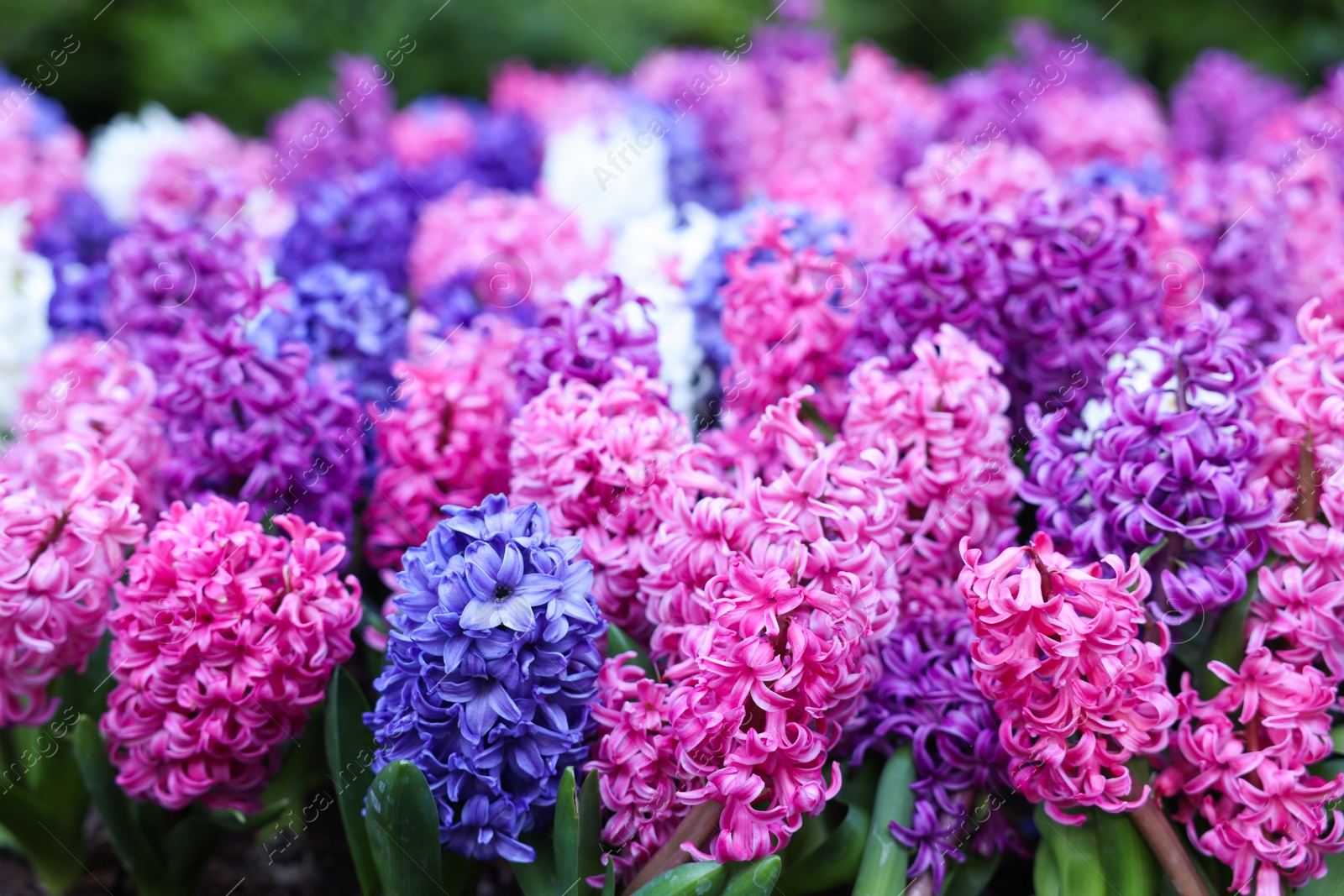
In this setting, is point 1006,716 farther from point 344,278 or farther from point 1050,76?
point 1050,76

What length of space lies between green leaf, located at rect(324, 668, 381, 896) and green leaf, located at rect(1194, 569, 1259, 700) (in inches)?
54.4

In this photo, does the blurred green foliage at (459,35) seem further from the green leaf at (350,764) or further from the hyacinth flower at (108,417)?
the green leaf at (350,764)

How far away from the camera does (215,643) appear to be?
1.69 metres

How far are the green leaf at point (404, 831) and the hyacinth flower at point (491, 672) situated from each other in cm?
4

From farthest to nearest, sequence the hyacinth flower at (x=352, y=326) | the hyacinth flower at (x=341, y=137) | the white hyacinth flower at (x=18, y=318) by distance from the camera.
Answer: the hyacinth flower at (x=341, y=137) < the white hyacinth flower at (x=18, y=318) < the hyacinth flower at (x=352, y=326)

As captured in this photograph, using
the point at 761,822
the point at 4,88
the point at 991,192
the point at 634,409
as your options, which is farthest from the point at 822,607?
the point at 4,88

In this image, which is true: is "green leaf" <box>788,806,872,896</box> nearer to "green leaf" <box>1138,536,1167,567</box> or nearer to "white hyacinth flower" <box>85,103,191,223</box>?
"green leaf" <box>1138,536,1167,567</box>

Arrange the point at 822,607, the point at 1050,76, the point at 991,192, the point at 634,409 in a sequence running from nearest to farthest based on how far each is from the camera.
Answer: the point at 822,607 < the point at 634,409 < the point at 991,192 < the point at 1050,76

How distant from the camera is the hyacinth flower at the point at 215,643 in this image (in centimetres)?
170

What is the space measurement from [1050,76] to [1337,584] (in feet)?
9.86

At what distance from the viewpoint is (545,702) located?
160 centimetres

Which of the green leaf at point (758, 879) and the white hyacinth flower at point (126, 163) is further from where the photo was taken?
the white hyacinth flower at point (126, 163)

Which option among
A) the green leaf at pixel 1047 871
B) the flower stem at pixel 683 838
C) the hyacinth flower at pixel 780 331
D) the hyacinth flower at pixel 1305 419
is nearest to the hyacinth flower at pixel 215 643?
the flower stem at pixel 683 838

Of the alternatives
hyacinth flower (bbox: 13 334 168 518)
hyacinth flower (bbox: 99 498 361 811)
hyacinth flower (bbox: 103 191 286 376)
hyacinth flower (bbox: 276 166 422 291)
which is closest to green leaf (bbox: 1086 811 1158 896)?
hyacinth flower (bbox: 99 498 361 811)
